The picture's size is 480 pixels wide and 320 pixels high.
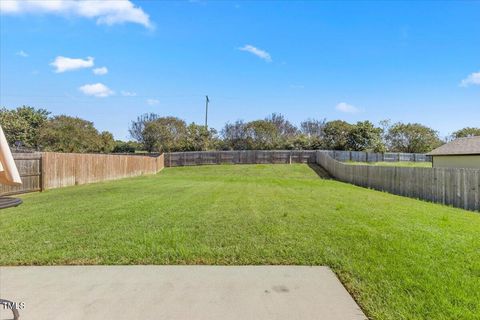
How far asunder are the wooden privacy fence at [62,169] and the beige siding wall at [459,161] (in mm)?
23939

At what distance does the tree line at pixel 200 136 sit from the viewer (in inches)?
1610

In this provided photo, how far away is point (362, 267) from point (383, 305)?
35.9 inches

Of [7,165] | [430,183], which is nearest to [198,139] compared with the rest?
[430,183]

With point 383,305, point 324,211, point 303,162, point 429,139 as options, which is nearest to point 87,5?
point 324,211

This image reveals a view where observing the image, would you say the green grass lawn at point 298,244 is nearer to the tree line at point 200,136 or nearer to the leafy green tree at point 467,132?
the tree line at point 200,136

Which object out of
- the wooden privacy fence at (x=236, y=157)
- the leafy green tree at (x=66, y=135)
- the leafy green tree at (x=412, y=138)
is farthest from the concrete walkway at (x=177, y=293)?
the leafy green tree at (x=412, y=138)

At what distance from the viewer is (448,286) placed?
3.26m

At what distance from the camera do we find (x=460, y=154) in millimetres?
22266

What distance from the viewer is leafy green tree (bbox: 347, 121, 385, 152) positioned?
46.8 metres

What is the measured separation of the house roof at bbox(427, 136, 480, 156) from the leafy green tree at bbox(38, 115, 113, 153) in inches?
1523

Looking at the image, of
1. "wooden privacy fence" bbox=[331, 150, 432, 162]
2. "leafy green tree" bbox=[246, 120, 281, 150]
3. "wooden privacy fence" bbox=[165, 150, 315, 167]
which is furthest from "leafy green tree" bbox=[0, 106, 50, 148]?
"wooden privacy fence" bbox=[331, 150, 432, 162]

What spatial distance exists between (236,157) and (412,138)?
109 feet

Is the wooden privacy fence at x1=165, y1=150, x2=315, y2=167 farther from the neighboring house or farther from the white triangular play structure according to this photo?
the white triangular play structure

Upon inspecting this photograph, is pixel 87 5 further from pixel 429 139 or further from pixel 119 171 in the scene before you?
pixel 429 139
